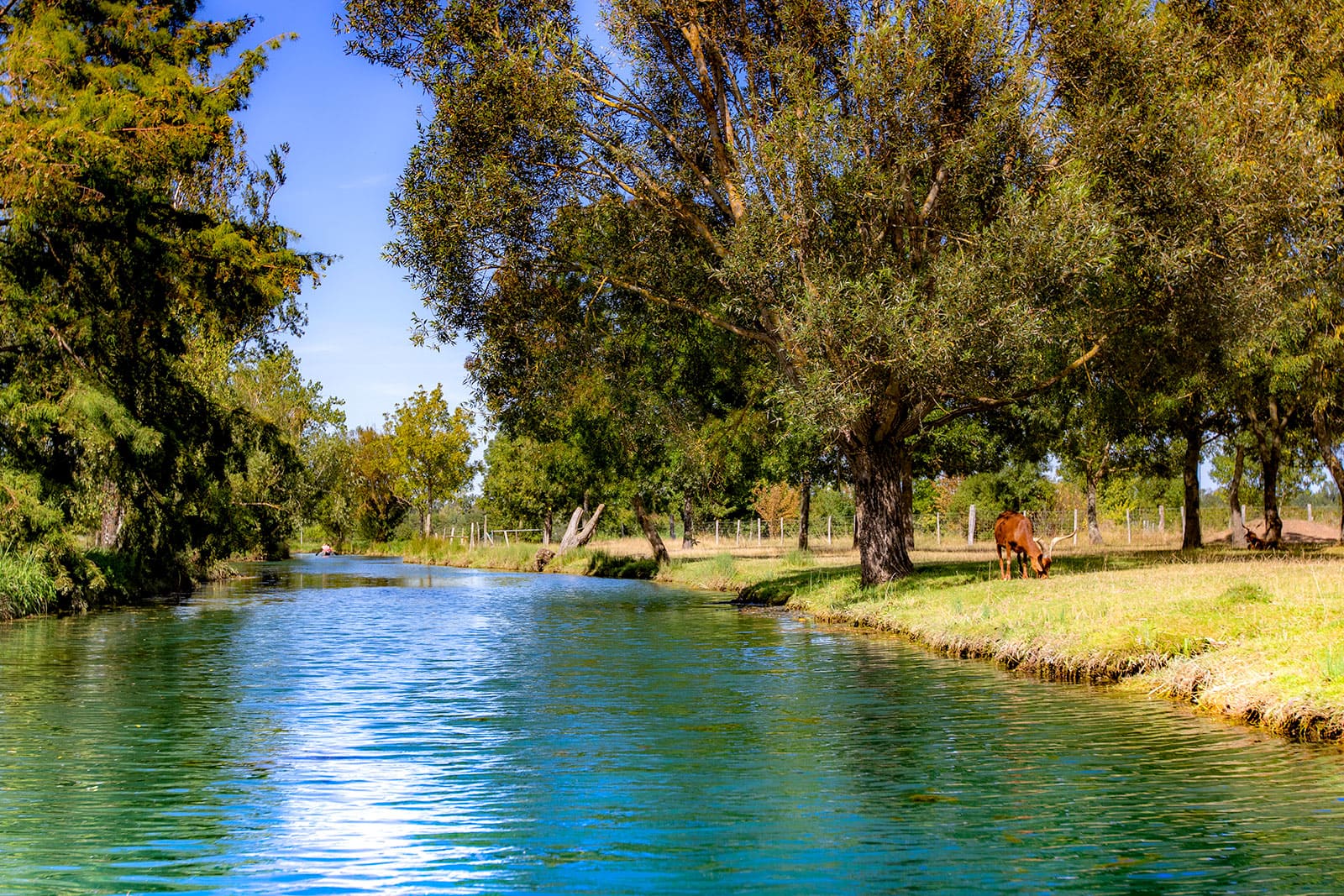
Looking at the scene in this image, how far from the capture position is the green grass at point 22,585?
→ 26141 mm

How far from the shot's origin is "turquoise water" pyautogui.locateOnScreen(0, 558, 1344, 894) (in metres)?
7.21

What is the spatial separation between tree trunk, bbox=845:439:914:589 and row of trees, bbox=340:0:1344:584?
0.07 metres

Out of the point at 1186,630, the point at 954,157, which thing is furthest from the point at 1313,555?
the point at 1186,630

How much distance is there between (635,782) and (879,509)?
18.3 meters

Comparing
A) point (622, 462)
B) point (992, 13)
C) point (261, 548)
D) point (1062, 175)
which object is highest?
point (992, 13)

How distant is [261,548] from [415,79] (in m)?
54.5

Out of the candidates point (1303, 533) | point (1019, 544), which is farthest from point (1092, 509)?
point (1019, 544)

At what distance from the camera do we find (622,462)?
45219 millimetres

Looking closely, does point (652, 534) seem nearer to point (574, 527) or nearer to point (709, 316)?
point (574, 527)

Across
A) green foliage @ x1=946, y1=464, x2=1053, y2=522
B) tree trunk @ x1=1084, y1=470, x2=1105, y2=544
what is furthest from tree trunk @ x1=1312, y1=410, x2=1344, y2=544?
green foliage @ x1=946, y1=464, x2=1053, y2=522

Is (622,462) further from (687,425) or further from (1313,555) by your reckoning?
(1313,555)

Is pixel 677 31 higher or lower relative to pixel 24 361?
higher

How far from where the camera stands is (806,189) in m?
22.8

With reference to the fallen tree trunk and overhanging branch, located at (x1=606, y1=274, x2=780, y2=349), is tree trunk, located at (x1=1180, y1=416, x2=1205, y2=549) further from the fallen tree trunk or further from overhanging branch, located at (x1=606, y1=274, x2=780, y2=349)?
the fallen tree trunk
